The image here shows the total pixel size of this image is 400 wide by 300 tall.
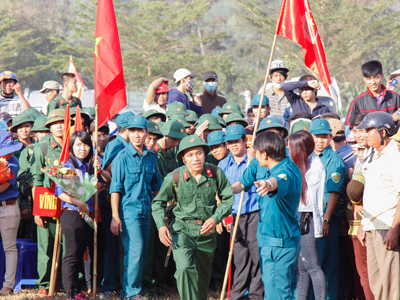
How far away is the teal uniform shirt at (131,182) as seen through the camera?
6.80m

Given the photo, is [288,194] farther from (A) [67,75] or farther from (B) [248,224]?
(A) [67,75]

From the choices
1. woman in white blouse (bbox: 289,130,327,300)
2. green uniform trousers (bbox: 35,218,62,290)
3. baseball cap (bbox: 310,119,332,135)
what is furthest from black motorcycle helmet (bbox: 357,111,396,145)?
green uniform trousers (bbox: 35,218,62,290)

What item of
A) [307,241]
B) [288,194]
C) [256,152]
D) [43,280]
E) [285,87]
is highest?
[285,87]

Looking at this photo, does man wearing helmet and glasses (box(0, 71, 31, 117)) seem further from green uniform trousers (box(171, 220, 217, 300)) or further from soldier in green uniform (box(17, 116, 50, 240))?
green uniform trousers (box(171, 220, 217, 300))

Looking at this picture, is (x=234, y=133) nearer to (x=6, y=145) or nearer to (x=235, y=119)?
(x=235, y=119)

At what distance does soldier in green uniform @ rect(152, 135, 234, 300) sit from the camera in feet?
19.2

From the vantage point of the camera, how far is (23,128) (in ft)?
27.8

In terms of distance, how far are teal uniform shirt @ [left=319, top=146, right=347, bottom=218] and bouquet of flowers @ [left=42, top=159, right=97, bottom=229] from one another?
2.81m

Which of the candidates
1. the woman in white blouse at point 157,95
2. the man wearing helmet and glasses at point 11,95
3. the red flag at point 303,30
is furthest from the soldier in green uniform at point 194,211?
the man wearing helmet and glasses at point 11,95

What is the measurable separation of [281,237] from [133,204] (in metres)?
2.26

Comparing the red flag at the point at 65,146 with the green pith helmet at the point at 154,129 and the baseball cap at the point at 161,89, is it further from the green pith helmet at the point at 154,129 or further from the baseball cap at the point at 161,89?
the baseball cap at the point at 161,89

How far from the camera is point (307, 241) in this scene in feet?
20.3

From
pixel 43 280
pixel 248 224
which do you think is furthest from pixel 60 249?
pixel 248 224

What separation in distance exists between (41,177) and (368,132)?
13.6 ft
